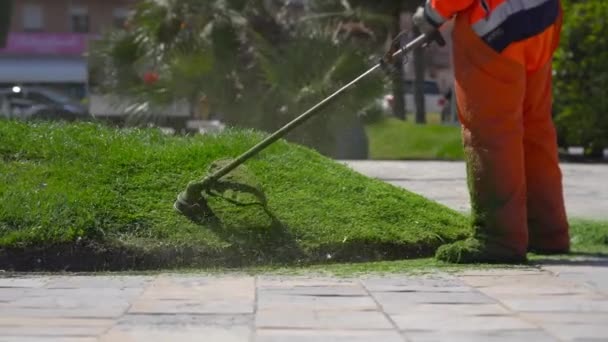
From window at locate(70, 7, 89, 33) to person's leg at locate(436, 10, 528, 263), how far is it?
38083mm

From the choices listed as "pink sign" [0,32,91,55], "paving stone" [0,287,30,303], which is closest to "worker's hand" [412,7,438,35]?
"paving stone" [0,287,30,303]

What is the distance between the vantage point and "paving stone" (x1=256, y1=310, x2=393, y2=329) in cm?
554

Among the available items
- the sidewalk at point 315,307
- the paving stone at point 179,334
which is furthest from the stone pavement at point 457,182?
the paving stone at point 179,334

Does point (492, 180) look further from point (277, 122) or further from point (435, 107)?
point (435, 107)

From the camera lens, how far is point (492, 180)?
7.44 meters

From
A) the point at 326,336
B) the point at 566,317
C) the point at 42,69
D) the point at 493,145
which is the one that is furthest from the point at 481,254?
the point at 42,69

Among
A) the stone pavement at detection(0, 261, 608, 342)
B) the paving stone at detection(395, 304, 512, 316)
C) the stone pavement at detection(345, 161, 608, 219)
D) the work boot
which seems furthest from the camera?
the stone pavement at detection(345, 161, 608, 219)

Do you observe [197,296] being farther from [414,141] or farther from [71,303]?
[414,141]

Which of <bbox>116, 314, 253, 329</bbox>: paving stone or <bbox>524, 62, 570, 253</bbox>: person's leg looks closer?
<bbox>116, 314, 253, 329</bbox>: paving stone

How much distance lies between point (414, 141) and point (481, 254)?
1638 cm

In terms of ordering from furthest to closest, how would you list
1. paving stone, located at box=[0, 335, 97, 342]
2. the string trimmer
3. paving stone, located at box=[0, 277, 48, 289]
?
1. the string trimmer
2. paving stone, located at box=[0, 277, 48, 289]
3. paving stone, located at box=[0, 335, 97, 342]

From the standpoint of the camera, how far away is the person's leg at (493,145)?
24.3ft

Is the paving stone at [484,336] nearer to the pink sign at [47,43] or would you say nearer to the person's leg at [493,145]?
the person's leg at [493,145]

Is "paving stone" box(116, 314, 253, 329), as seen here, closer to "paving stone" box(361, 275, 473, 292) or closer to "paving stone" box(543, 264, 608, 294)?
"paving stone" box(361, 275, 473, 292)
